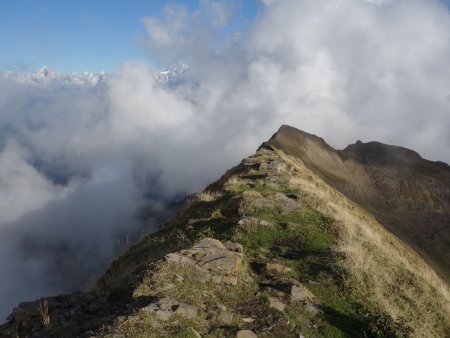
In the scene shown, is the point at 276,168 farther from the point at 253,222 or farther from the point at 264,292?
the point at 264,292

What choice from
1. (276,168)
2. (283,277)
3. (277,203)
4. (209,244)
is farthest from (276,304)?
(276,168)

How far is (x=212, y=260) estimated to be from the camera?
13.6 metres

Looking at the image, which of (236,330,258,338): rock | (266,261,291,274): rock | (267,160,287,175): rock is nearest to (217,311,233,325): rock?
(236,330,258,338): rock

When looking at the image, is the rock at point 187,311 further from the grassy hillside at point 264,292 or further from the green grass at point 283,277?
the green grass at point 283,277

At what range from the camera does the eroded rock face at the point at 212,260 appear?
42.3ft

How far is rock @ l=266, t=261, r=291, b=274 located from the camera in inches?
551

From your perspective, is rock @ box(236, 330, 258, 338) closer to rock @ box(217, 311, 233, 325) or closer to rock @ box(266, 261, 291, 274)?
rock @ box(217, 311, 233, 325)

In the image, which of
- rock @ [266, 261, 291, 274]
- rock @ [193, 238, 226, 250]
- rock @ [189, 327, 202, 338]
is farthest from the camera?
rock @ [193, 238, 226, 250]

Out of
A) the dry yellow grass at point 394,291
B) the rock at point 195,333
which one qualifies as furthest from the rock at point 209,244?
the rock at point 195,333

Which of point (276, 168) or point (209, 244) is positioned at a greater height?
point (276, 168)

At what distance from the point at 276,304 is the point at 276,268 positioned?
7.08 feet

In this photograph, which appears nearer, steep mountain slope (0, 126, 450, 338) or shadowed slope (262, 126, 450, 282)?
steep mountain slope (0, 126, 450, 338)

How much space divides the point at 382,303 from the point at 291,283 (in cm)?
273

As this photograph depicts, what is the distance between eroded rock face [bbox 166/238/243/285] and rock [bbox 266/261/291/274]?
0.93 meters
